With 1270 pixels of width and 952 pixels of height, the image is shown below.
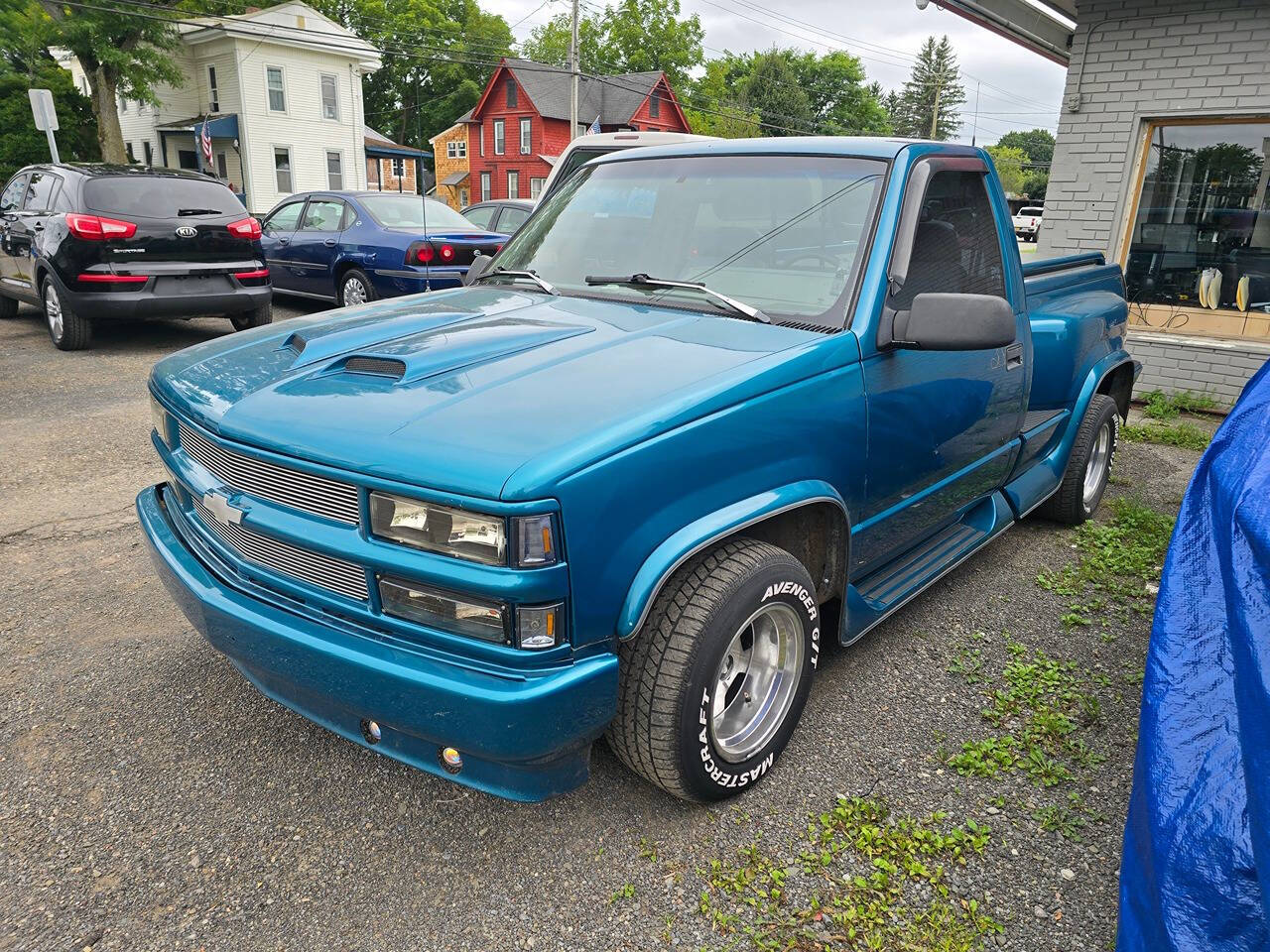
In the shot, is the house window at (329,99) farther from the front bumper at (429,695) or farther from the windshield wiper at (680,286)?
the front bumper at (429,695)

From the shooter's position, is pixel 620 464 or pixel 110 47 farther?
pixel 110 47

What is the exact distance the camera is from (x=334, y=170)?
120ft

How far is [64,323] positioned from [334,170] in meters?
30.8

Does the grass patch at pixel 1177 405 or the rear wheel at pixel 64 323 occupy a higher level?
the rear wheel at pixel 64 323

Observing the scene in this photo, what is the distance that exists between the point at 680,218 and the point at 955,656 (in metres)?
2.03

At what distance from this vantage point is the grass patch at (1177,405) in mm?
7738

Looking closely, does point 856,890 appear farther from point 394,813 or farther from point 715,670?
point 394,813

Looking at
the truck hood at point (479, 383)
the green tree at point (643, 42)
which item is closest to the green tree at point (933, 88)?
the green tree at point (643, 42)

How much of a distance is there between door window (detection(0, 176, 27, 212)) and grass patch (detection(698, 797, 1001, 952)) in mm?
10738

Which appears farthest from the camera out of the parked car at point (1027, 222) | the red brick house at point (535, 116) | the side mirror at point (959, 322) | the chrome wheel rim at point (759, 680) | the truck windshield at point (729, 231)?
the red brick house at point (535, 116)

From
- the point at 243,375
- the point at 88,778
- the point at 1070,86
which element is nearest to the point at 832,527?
the point at 243,375

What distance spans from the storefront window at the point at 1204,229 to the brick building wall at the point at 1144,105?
0.64 ft

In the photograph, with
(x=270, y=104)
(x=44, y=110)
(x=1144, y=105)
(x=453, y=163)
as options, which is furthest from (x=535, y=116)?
(x=1144, y=105)

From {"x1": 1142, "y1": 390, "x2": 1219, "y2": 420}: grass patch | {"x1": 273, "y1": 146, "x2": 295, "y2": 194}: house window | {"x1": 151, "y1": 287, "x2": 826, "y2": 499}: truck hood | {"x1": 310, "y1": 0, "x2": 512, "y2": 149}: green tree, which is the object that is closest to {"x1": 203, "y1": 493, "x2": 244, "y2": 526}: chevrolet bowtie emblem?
{"x1": 151, "y1": 287, "x2": 826, "y2": 499}: truck hood
